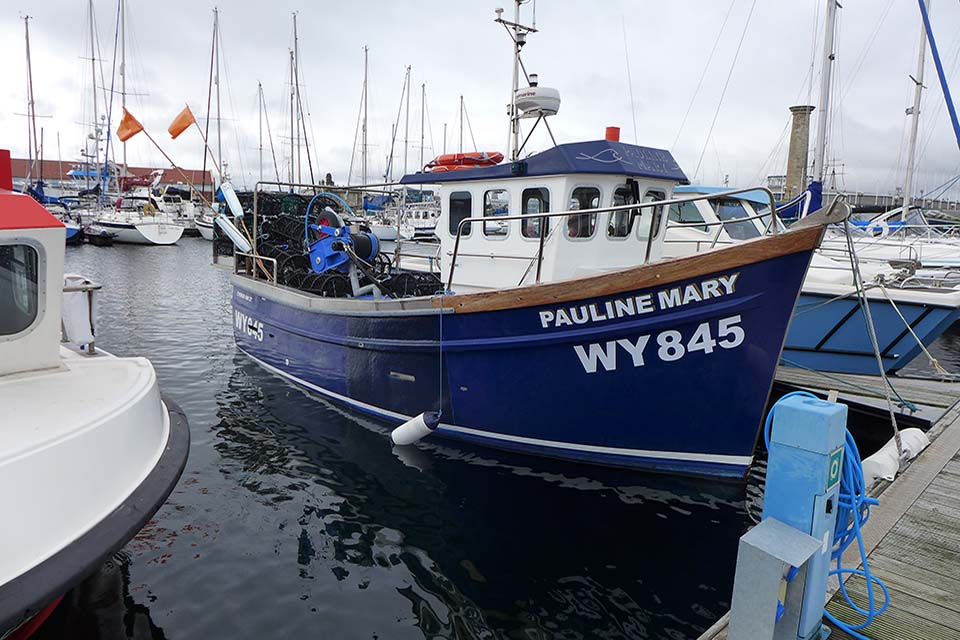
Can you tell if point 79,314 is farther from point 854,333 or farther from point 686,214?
point 686,214

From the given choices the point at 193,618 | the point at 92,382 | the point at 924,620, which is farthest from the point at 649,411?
the point at 92,382

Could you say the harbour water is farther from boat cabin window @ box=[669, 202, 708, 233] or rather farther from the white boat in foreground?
boat cabin window @ box=[669, 202, 708, 233]

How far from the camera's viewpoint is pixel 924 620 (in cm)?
302

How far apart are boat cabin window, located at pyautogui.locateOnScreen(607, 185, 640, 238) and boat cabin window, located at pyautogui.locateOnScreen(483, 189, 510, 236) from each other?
3.93 ft

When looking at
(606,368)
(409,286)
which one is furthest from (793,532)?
(409,286)

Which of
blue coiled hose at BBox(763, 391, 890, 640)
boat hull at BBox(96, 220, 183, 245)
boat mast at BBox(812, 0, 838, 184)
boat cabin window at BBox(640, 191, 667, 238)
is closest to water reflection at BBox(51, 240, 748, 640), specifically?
blue coiled hose at BBox(763, 391, 890, 640)

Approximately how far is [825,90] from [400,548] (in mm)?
13315

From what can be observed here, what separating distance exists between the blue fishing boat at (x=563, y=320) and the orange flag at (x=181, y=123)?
2.51m

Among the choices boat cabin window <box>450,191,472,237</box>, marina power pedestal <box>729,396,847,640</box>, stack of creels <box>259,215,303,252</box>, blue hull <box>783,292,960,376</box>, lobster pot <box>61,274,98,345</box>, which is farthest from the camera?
stack of creels <box>259,215,303,252</box>

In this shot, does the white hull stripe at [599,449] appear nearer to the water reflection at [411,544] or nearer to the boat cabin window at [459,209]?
the water reflection at [411,544]

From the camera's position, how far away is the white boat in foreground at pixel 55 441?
2.49 metres

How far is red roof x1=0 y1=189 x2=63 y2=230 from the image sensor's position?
3547 millimetres

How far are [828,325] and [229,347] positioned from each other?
432 inches

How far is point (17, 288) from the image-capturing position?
3.70 meters
